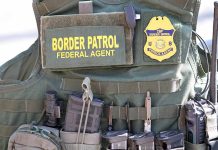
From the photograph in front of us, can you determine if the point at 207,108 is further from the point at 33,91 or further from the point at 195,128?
the point at 33,91

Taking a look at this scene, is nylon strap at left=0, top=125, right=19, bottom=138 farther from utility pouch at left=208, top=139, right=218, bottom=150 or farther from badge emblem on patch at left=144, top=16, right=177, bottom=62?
utility pouch at left=208, top=139, right=218, bottom=150

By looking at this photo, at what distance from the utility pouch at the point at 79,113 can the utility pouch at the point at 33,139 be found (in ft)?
0.36

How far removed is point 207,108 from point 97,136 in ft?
1.98

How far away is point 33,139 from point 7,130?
0.27 metres

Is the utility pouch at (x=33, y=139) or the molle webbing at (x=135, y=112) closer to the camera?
the utility pouch at (x=33, y=139)

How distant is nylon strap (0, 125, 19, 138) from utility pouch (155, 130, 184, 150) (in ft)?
2.52

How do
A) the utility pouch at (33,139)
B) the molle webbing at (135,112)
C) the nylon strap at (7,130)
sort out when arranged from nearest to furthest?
the utility pouch at (33,139), the molle webbing at (135,112), the nylon strap at (7,130)

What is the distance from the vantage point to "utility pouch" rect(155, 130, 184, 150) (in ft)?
8.52

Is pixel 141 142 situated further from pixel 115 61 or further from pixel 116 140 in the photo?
pixel 115 61

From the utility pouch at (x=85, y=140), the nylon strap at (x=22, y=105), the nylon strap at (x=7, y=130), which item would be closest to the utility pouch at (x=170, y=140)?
the utility pouch at (x=85, y=140)

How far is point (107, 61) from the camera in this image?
2.61 m

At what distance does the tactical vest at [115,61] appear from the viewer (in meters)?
2.62

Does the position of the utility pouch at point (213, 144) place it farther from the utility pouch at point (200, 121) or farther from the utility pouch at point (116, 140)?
the utility pouch at point (116, 140)

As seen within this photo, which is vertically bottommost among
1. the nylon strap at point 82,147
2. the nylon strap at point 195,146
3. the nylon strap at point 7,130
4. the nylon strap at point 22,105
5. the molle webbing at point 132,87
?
the nylon strap at point 195,146
